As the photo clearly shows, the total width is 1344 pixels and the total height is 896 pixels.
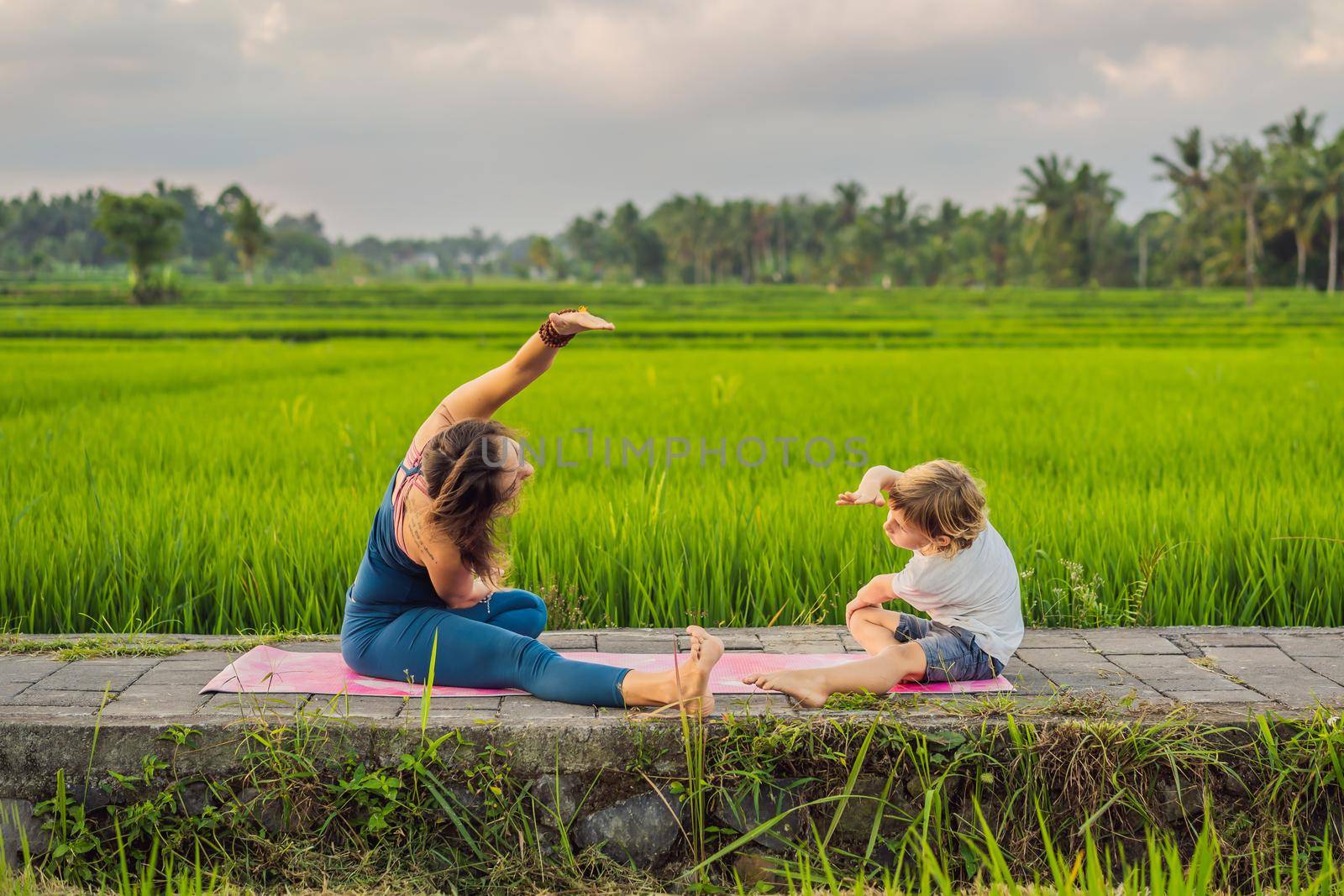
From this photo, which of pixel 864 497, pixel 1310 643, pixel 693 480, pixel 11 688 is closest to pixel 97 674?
pixel 11 688

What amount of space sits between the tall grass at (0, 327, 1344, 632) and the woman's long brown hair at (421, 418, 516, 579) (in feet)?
3.12

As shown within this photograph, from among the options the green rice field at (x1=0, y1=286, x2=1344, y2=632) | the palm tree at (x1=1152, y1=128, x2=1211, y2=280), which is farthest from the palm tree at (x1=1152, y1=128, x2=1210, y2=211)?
the green rice field at (x1=0, y1=286, x2=1344, y2=632)

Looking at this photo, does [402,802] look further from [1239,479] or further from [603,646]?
[1239,479]

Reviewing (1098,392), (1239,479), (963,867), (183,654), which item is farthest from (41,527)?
(1098,392)

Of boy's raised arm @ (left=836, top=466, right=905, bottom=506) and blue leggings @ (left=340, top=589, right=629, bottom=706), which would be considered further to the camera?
boy's raised arm @ (left=836, top=466, right=905, bottom=506)

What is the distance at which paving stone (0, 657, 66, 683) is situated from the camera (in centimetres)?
249

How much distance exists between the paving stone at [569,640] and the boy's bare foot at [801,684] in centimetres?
66

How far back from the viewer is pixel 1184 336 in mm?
20078

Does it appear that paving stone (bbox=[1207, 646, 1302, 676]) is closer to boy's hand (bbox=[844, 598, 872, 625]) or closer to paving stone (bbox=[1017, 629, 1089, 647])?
paving stone (bbox=[1017, 629, 1089, 647])

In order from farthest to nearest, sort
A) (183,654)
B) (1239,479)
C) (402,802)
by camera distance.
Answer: (1239,479) → (183,654) → (402,802)

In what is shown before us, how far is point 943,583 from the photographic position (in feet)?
8.21

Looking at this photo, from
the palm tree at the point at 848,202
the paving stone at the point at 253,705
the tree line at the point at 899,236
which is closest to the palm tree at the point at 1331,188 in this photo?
the tree line at the point at 899,236

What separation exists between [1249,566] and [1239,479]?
1608mm

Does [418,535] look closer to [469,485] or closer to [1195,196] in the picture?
[469,485]
